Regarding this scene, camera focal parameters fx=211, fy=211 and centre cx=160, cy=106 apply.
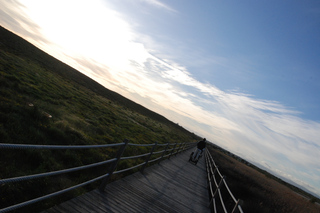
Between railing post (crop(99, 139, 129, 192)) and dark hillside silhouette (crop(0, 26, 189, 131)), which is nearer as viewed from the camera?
railing post (crop(99, 139, 129, 192))

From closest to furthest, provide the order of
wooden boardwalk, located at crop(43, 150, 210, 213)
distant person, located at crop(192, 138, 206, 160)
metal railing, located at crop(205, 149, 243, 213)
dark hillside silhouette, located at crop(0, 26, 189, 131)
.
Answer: wooden boardwalk, located at crop(43, 150, 210, 213), metal railing, located at crop(205, 149, 243, 213), distant person, located at crop(192, 138, 206, 160), dark hillside silhouette, located at crop(0, 26, 189, 131)

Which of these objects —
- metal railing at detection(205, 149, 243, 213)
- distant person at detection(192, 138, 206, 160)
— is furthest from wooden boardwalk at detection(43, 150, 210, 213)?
distant person at detection(192, 138, 206, 160)

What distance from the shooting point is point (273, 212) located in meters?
9.13

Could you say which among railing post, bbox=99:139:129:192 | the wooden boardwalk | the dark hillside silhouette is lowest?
the wooden boardwalk

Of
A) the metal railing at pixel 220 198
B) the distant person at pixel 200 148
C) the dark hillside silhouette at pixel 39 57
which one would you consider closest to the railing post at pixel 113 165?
the metal railing at pixel 220 198

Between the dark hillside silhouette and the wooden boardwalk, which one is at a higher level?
the dark hillside silhouette

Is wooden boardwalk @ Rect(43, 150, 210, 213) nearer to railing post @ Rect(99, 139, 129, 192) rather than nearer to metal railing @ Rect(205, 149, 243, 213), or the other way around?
railing post @ Rect(99, 139, 129, 192)

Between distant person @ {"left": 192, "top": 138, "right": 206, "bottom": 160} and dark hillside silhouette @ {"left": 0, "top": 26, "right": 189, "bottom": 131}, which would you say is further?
dark hillside silhouette @ {"left": 0, "top": 26, "right": 189, "bottom": 131}

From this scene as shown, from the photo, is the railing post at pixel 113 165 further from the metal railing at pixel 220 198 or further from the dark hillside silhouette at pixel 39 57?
the dark hillside silhouette at pixel 39 57

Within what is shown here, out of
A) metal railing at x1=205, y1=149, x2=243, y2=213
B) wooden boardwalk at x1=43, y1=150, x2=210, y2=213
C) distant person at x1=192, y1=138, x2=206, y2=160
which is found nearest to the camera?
wooden boardwalk at x1=43, y1=150, x2=210, y2=213

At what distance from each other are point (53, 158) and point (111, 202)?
344 centimetres

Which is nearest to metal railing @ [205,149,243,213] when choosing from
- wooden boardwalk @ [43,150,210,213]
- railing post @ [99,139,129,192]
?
wooden boardwalk @ [43,150,210,213]

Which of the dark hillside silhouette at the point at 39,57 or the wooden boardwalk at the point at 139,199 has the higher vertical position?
the dark hillside silhouette at the point at 39,57

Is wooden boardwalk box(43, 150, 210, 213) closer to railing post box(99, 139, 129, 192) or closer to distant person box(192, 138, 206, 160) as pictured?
railing post box(99, 139, 129, 192)
